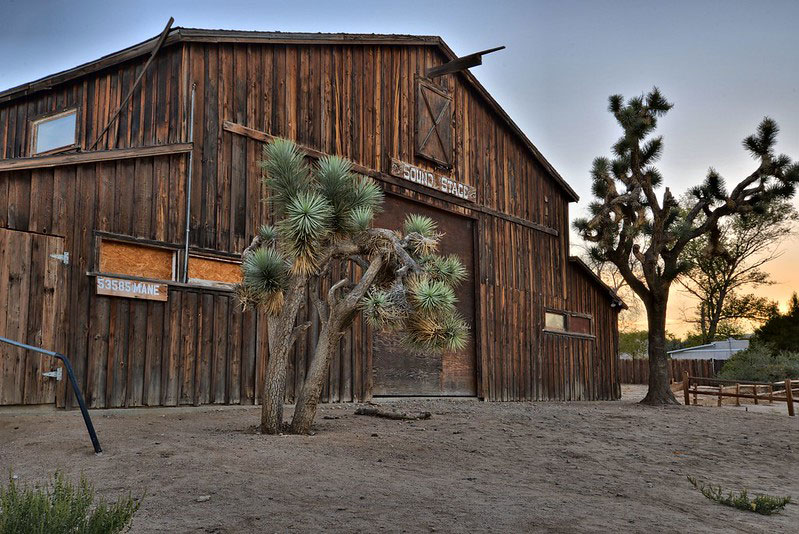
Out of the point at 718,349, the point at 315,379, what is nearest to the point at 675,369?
the point at 718,349

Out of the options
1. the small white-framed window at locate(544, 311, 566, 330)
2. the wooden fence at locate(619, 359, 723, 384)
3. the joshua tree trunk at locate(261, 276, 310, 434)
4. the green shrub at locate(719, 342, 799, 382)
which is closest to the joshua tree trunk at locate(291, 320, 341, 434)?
the joshua tree trunk at locate(261, 276, 310, 434)

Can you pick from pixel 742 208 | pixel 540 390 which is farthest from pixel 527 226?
pixel 742 208

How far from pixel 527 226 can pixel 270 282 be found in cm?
1181

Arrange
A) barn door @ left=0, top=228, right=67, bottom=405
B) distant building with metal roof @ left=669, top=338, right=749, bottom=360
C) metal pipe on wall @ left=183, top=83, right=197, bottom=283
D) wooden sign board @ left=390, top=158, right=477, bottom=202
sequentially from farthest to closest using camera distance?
distant building with metal roof @ left=669, top=338, right=749, bottom=360, wooden sign board @ left=390, top=158, right=477, bottom=202, metal pipe on wall @ left=183, top=83, right=197, bottom=283, barn door @ left=0, top=228, right=67, bottom=405

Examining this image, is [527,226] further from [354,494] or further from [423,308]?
[354,494]

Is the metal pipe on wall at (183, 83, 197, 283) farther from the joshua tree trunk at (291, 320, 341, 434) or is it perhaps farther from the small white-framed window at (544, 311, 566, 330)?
the small white-framed window at (544, 311, 566, 330)

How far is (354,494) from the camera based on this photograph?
5852 millimetres

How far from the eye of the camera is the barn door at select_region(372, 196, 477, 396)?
538 inches

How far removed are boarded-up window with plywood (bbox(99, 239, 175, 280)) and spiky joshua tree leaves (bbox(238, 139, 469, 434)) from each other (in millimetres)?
2143

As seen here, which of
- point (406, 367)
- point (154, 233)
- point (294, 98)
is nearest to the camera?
point (154, 233)

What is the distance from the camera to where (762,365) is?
1212 inches

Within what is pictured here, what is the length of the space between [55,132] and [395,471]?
30.2 ft

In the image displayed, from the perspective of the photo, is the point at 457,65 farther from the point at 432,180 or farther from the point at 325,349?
the point at 325,349

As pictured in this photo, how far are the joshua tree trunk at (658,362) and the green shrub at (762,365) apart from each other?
478 inches
